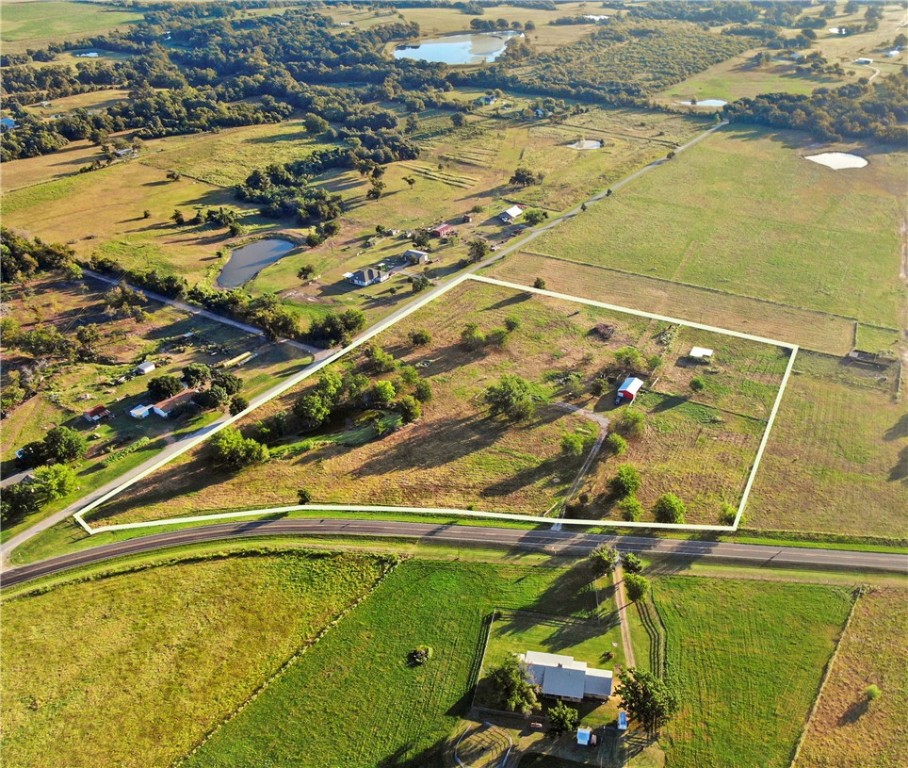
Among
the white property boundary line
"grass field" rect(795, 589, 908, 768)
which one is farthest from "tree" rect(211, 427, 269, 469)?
"grass field" rect(795, 589, 908, 768)

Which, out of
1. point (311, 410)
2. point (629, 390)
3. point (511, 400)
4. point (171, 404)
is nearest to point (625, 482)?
point (629, 390)

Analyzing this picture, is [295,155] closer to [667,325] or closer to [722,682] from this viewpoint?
[667,325]

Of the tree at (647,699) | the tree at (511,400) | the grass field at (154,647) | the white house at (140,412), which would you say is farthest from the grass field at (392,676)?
the white house at (140,412)

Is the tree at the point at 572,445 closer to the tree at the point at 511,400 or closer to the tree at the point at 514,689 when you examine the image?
the tree at the point at 511,400

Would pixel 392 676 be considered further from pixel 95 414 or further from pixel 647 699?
pixel 95 414

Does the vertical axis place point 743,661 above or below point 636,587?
below

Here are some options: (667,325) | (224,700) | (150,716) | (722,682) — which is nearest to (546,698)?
(722,682)
